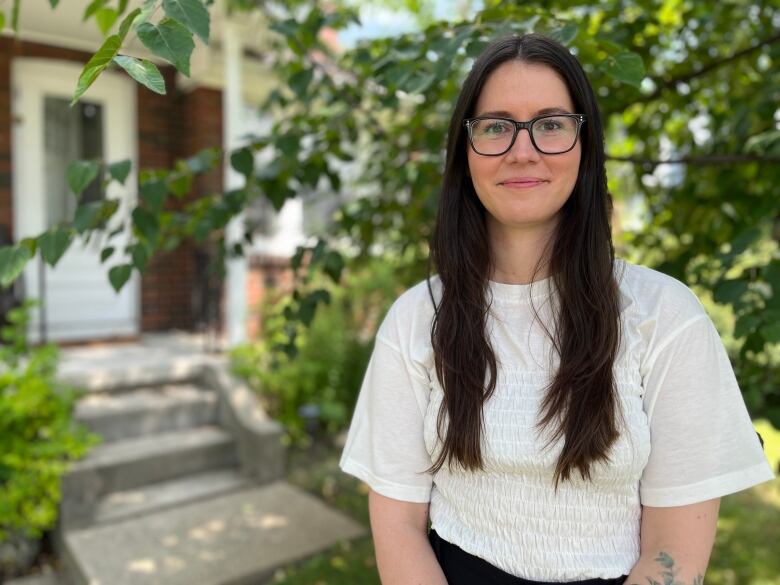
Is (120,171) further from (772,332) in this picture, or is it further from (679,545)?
(772,332)

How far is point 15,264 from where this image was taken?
1.71m

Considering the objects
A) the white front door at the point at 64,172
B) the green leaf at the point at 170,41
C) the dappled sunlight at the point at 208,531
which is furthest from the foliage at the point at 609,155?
the white front door at the point at 64,172

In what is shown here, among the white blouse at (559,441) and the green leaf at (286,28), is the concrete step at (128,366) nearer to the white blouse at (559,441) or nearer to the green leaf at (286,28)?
the green leaf at (286,28)

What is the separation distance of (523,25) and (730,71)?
1808 millimetres

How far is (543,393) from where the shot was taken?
4.32 ft

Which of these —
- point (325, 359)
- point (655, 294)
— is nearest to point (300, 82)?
point (655, 294)

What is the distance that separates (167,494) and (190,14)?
12.1ft

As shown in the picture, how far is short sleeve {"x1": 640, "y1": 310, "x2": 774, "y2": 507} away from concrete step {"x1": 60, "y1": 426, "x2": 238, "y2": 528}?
11.3 feet

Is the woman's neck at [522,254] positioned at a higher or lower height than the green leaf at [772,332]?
higher

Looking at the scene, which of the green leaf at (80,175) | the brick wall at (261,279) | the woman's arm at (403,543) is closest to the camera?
the woman's arm at (403,543)

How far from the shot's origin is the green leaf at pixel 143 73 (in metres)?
1.02

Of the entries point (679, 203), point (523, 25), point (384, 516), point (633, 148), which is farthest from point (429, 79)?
point (633, 148)

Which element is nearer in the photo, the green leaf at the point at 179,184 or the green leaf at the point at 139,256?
the green leaf at the point at 139,256

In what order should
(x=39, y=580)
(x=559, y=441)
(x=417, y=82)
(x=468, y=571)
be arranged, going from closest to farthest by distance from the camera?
(x=559, y=441) < (x=468, y=571) < (x=417, y=82) < (x=39, y=580)
